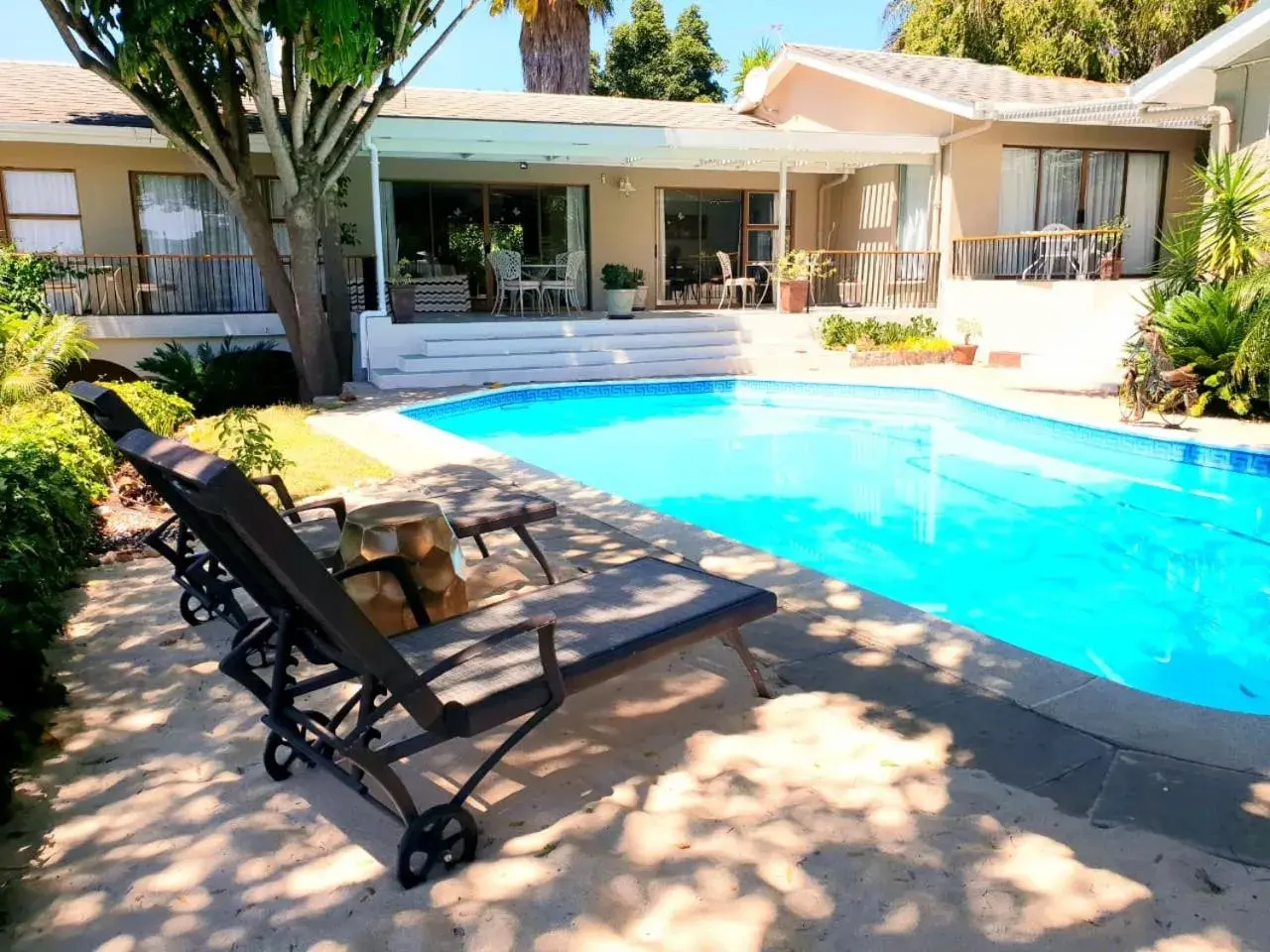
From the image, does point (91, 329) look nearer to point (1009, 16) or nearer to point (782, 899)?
point (782, 899)

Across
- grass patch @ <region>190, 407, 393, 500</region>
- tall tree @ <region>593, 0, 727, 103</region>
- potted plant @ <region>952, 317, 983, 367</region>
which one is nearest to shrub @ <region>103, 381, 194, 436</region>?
grass patch @ <region>190, 407, 393, 500</region>

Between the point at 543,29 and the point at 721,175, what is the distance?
8.40m

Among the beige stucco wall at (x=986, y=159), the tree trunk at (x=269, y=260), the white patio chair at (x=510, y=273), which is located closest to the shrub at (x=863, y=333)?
the beige stucco wall at (x=986, y=159)

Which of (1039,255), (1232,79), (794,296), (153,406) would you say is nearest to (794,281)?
(794,296)

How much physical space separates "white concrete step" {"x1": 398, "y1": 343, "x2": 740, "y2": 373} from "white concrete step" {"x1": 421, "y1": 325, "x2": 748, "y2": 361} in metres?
0.07

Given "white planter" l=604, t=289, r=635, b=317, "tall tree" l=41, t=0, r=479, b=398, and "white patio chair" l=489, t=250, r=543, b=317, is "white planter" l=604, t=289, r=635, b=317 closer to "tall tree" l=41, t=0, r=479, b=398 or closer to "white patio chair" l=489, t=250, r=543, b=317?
"white patio chair" l=489, t=250, r=543, b=317

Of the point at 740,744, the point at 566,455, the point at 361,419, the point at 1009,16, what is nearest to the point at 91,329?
the point at 361,419

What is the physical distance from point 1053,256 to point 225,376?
40.2 feet

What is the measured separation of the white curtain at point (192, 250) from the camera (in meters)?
14.5

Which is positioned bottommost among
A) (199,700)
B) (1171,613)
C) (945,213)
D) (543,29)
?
(1171,613)

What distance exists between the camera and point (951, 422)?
11.5m

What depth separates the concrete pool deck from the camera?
2.74m

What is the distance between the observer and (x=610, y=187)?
59.1ft

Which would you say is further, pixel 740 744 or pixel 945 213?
pixel 945 213
